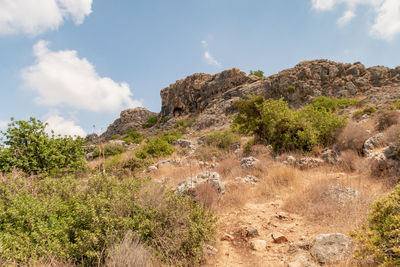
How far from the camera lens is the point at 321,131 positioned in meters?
8.67

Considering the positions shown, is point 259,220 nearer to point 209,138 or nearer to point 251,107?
point 251,107

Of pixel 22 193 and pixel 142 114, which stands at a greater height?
pixel 142 114

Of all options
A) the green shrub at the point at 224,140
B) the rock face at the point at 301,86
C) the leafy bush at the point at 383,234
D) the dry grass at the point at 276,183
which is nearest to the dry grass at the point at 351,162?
the dry grass at the point at 276,183

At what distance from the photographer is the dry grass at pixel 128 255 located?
2291mm

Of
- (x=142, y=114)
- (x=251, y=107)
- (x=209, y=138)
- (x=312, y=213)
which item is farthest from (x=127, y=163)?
(x=142, y=114)

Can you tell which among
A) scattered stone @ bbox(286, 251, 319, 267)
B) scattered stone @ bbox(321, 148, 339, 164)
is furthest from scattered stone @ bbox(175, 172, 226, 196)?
scattered stone @ bbox(321, 148, 339, 164)

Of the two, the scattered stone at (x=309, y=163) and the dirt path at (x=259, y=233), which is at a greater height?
the scattered stone at (x=309, y=163)

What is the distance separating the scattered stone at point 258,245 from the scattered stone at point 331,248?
2.30 feet

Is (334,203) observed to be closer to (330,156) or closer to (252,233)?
(252,233)

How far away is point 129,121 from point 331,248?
Answer: 2315 inches

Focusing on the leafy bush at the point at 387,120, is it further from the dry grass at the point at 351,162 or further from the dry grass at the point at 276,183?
the dry grass at the point at 276,183

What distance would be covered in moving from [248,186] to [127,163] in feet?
22.9

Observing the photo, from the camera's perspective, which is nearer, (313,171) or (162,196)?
(162,196)

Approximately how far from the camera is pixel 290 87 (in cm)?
3175
